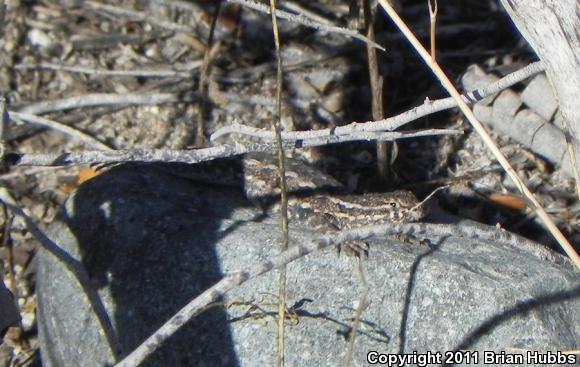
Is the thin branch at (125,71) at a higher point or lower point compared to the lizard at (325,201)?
higher

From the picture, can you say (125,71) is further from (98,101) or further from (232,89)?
(232,89)

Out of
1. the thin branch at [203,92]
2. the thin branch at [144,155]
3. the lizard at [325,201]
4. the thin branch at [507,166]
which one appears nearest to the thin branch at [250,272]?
the thin branch at [507,166]

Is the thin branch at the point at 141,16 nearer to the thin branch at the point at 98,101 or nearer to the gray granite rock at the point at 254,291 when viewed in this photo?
the thin branch at the point at 98,101

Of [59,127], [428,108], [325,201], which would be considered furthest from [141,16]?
[428,108]

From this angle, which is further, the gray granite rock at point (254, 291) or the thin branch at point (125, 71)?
the thin branch at point (125, 71)

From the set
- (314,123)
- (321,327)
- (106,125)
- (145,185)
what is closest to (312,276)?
(321,327)

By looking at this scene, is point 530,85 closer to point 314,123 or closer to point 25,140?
point 314,123
